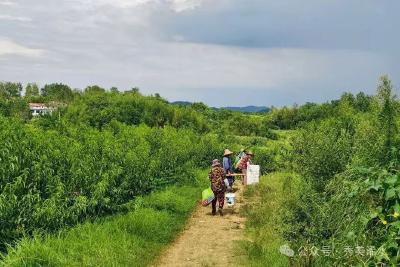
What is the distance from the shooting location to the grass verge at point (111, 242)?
28.9 feet

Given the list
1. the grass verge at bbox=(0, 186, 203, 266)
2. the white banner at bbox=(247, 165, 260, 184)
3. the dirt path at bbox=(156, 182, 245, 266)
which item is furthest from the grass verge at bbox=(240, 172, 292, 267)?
the white banner at bbox=(247, 165, 260, 184)

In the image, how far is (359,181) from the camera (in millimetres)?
5117

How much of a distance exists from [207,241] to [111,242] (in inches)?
116

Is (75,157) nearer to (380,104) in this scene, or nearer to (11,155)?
(11,155)

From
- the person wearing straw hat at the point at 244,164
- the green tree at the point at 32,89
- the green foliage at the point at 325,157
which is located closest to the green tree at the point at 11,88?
the green tree at the point at 32,89

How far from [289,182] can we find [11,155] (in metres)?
6.52

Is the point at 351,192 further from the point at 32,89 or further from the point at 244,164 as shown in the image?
the point at 32,89

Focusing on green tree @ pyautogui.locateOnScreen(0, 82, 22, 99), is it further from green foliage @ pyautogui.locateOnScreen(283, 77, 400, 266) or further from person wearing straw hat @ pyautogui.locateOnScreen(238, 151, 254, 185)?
green foliage @ pyautogui.locateOnScreen(283, 77, 400, 266)

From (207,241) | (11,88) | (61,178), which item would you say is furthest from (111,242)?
(11,88)

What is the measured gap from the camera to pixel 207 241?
40.4ft

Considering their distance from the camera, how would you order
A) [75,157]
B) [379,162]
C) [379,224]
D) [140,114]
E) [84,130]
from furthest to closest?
[140,114]
[84,130]
[75,157]
[379,162]
[379,224]

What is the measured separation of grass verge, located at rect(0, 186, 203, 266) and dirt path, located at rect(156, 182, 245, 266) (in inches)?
13.0

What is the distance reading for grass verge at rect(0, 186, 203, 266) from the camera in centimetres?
881

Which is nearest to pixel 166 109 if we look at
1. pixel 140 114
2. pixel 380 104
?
pixel 140 114
